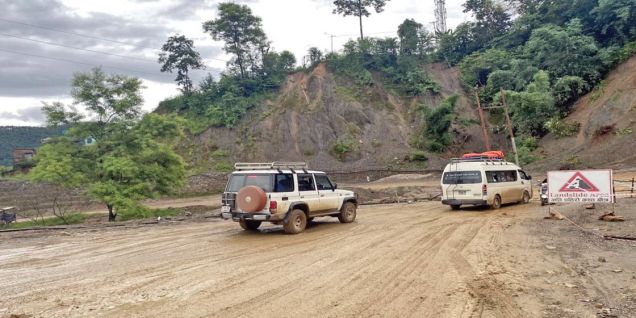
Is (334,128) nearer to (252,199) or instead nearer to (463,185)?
(463,185)

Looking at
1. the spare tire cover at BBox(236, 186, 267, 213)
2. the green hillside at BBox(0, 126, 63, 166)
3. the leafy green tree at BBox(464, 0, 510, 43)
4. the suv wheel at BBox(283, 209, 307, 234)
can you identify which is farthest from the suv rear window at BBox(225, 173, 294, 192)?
the green hillside at BBox(0, 126, 63, 166)

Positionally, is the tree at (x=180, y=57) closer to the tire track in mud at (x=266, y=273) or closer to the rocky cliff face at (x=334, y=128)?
the rocky cliff face at (x=334, y=128)

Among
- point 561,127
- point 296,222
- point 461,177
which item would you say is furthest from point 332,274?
point 561,127

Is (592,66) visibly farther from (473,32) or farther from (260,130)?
(260,130)

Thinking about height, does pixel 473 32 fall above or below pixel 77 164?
above

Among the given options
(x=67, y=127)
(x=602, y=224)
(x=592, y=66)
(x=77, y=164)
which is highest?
(x=592, y=66)

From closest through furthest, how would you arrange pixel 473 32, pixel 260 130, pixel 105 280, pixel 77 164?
1. pixel 105 280
2. pixel 77 164
3. pixel 260 130
4. pixel 473 32

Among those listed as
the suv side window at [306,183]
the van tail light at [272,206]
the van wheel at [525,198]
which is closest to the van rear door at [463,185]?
the van wheel at [525,198]

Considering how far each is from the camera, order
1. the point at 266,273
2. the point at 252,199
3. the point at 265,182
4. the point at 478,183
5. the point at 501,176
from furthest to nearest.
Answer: the point at 501,176, the point at 478,183, the point at 265,182, the point at 252,199, the point at 266,273

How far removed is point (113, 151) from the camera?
24516 mm

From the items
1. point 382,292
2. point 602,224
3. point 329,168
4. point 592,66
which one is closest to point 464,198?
point 602,224

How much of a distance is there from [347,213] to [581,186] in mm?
7451

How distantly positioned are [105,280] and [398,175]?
121 ft

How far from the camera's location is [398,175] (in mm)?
43188
